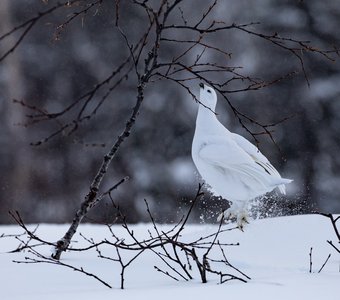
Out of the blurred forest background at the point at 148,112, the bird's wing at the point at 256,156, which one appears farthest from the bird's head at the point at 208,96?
the blurred forest background at the point at 148,112

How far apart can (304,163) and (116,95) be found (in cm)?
217

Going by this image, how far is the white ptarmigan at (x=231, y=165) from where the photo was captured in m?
2.38

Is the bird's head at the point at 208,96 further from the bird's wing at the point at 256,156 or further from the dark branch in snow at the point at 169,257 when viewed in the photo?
the dark branch in snow at the point at 169,257

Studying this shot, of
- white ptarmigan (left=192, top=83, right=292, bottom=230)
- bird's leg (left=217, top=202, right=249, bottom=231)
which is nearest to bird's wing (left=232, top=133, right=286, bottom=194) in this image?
white ptarmigan (left=192, top=83, right=292, bottom=230)

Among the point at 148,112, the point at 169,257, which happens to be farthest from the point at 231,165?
the point at 148,112

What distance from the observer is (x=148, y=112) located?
24.3 feet

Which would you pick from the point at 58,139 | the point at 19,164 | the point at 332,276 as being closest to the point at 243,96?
the point at 58,139

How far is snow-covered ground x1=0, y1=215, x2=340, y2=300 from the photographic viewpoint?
1161 mm

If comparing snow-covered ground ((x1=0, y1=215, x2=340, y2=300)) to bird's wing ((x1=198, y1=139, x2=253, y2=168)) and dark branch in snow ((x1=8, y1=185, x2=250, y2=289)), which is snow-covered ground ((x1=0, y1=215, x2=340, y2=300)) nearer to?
dark branch in snow ((x1=8, y1=185, x2=250, y2=289))

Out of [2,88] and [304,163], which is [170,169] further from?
[2,88]

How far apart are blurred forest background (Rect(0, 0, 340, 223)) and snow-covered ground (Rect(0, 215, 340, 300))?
168 inches

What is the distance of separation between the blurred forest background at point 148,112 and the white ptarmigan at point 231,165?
4.11m

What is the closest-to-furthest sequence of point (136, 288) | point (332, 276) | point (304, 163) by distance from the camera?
point (136, 288), point (332, 276), point (304, 163)

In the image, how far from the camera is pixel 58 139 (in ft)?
24.2
